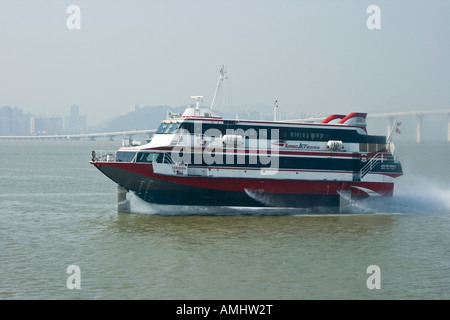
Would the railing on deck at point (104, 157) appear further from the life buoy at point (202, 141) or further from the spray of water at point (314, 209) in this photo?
the life buoy at point (202, 141)

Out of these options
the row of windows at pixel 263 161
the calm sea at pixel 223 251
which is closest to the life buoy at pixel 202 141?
Answer: the row of windows at pixel 263 161

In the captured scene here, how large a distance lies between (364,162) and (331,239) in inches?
331

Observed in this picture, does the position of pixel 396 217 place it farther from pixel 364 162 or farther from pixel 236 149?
pixel 236 149

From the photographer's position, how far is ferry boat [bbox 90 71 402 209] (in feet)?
90.5

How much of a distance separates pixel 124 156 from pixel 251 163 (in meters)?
A: 6.65

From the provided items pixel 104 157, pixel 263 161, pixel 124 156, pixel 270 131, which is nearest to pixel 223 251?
pixel 263 161

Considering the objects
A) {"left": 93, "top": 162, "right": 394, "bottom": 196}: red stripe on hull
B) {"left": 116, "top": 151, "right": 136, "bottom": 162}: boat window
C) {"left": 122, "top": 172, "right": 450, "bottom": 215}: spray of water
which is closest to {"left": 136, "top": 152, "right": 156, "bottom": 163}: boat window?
{"left": 93, "top": 162, "right": 394, "bottom": 196}: red stripe on hull

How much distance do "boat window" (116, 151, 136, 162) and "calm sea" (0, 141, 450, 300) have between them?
2.26m

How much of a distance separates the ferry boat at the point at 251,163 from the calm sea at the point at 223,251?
2.93ft

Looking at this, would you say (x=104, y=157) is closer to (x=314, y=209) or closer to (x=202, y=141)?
(x=202, y=141)

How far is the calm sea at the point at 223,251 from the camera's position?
54.1 feet

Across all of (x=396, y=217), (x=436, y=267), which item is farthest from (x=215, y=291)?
(x=396, y=217)

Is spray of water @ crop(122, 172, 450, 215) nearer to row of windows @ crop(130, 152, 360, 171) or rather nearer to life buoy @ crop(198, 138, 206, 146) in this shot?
row of windows @ crop(130, 152, 360, 171)

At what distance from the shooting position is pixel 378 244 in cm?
2262
